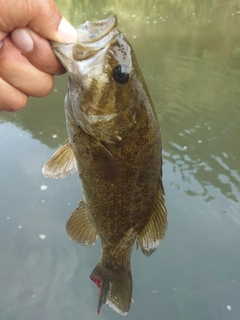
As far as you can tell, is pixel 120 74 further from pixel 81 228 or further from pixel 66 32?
pixel 81 228

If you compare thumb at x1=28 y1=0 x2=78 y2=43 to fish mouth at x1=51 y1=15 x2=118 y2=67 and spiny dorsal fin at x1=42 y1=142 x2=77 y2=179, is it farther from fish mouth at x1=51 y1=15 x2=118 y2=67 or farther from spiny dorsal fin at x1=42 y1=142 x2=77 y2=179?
spiny dorsal fin at x1=42 y1=142 x2=77 y2=179

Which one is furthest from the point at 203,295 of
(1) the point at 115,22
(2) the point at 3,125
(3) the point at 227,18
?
(3) the point at 227,18

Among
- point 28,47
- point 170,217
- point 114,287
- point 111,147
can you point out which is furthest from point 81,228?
point 170,217

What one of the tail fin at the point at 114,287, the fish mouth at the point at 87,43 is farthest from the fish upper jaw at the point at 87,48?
the tail fin at the point at 114,287

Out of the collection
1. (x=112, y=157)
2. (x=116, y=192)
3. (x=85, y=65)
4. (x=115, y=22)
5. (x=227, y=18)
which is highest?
(x=115, y=22)

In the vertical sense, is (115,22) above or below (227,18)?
above

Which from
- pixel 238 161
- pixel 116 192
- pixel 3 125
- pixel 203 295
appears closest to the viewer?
pixel 116 192

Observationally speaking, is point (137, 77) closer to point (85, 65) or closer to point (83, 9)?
point (85, 65)
